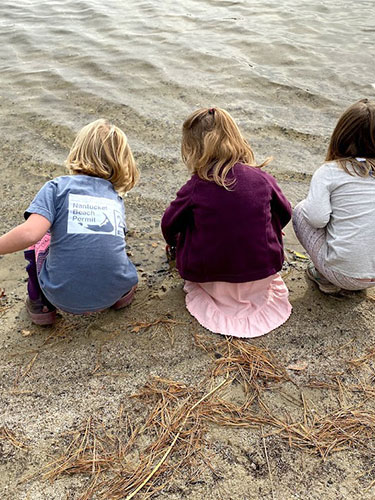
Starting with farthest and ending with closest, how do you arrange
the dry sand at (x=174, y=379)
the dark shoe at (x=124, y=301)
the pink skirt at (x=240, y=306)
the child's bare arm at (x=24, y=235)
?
the dark shoe at (x=124, y=301), the pink skirt at (x=240, y=306), the child's bare arm at (x=24, y=235), the dry sand at (x=174, y=379)

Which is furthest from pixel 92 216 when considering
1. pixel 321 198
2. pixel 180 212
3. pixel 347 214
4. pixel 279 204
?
Result: pixel 347 214

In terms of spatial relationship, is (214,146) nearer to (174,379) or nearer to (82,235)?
(82,235)

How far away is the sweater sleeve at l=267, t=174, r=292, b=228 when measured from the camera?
2.48 m

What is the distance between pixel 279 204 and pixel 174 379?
1.08 m

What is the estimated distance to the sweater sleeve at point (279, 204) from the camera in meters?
2.48

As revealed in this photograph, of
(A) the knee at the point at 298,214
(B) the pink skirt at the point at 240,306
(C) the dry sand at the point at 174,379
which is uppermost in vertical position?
(A) the knee at the point at 298,214

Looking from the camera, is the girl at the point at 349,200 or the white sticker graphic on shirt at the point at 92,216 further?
the girl at the point at 349,200

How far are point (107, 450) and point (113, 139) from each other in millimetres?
1566

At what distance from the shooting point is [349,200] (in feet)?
8.28

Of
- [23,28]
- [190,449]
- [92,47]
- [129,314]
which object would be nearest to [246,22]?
[92,47]

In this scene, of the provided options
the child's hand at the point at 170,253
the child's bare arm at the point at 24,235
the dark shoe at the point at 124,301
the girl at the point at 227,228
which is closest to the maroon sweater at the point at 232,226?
the girl at the point at 227,228

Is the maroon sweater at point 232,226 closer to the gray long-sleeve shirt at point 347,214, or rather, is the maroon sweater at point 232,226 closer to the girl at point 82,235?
the gray long-sleeve shirt at point 347,214

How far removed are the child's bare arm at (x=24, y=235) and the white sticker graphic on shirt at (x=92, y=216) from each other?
15 centimetres

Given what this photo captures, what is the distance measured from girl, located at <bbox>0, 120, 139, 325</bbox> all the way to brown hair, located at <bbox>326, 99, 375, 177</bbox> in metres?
1.18
